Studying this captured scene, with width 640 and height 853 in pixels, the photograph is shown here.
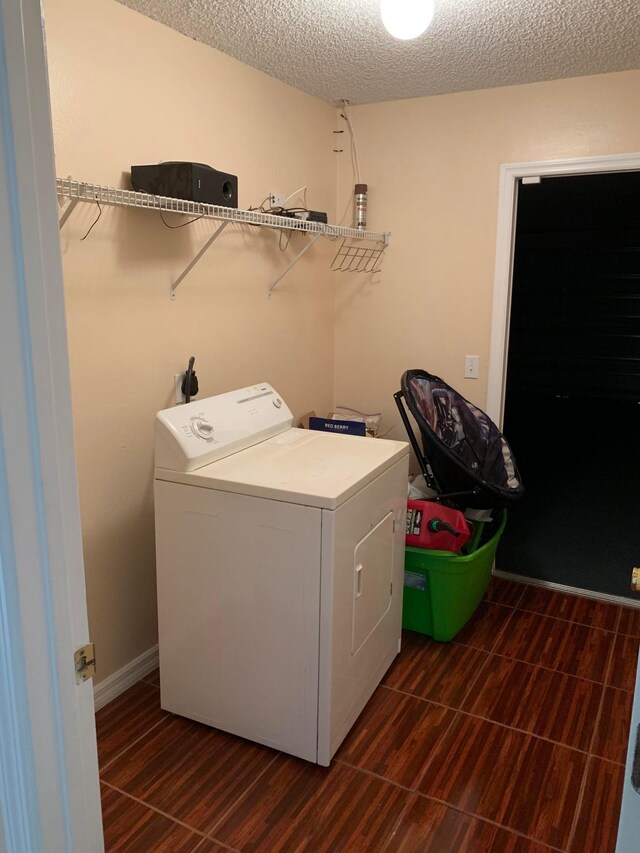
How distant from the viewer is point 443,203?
3205mm

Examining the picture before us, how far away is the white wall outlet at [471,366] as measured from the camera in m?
3.25

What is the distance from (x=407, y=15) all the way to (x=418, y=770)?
231 centimetres

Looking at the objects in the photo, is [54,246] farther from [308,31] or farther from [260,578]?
[308,31]

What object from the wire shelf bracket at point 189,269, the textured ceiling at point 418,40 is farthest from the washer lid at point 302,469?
the textured ceiling at point 418,40

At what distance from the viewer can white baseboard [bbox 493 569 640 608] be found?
3150mm

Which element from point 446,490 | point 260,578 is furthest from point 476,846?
point 446,490

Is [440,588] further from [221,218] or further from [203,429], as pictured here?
[221,218]

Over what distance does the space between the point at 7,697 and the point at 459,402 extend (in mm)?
2516

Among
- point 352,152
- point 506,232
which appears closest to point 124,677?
point 506,232

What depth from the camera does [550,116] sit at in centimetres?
291

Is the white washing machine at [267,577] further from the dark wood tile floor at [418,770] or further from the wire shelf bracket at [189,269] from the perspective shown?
the wire shelf bracket at [189,269]

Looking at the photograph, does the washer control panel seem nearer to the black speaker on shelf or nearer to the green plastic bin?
the black speaker on shelf

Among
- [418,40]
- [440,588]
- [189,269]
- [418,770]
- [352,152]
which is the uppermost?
[418,40]

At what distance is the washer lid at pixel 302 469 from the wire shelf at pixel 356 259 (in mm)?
1283
